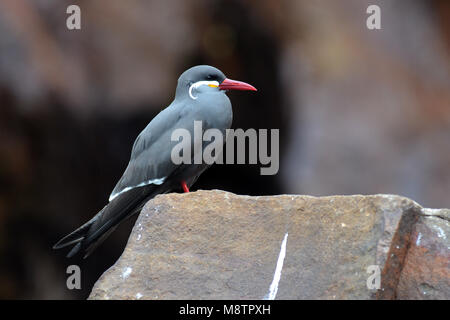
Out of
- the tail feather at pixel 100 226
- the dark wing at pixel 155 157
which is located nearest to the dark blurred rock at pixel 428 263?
the dark wing at pixel 155 157

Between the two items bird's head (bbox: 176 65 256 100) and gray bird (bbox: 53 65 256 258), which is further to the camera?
bird's head (bbox: 176 65 256 100)

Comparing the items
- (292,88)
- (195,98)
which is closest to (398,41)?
(292,88)

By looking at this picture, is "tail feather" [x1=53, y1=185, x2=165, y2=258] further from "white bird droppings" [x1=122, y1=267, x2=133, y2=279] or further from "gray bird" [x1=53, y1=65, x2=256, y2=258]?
"white bird droppings" [x1=122, y1=267, x2=133, y2=279]

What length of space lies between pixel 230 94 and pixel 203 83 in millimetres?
4922

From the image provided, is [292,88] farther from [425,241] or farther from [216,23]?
[425,241]

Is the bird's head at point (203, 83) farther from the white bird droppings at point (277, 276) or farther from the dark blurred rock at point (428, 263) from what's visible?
the dark blurred rock at point (428, 263)

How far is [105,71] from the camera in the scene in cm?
1021

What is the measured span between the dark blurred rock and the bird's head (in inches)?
74.7

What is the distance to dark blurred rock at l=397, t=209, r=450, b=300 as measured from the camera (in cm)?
412

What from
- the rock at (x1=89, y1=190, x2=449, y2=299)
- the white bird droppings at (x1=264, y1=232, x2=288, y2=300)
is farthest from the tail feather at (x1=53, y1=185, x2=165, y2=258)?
the white bird droppings at (x1=264, y1=232, x2=288, y2=300)

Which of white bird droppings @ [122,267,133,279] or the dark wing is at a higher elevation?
the dark wing

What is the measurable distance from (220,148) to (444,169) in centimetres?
513

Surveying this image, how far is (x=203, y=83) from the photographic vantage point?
18.5ft

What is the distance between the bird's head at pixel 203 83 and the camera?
5.60 meters
